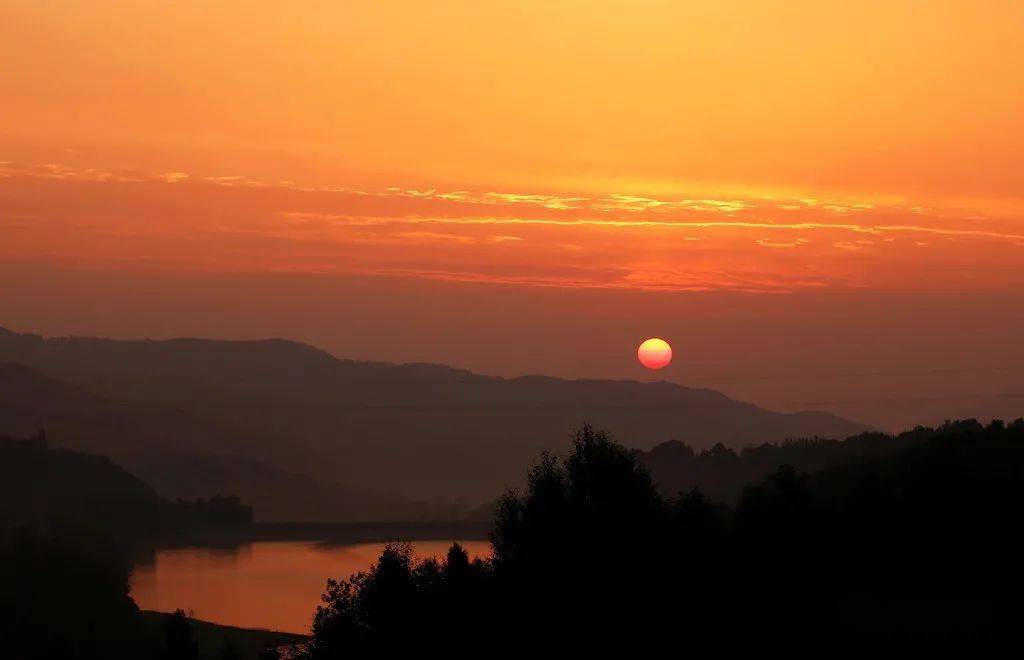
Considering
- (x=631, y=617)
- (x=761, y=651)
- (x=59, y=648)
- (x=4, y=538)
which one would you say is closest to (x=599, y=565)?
(x=631, y=617)

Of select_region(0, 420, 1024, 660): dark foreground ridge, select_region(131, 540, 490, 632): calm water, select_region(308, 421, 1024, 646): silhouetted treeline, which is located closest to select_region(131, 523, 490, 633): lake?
select_region(131, 540, 490, 632): calm water

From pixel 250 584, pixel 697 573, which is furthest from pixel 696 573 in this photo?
pixel 250 584

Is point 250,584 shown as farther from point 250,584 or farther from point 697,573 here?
point 697,573

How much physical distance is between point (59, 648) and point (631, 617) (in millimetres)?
47235

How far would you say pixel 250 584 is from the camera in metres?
162

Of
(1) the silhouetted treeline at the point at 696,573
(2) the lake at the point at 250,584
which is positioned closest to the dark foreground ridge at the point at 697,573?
(1) the silhouetted treeline at the point at 696,573

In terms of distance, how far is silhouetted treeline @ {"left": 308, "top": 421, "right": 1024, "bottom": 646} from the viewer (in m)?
57.6

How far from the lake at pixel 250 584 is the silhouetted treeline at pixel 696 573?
52.8m

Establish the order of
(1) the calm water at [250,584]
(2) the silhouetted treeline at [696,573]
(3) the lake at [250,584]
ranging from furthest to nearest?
(1) the calm water at [250,584] → (3) the lake at [250,584] → (2) the silhouetted treeline at [696,573]

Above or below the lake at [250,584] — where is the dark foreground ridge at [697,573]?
above

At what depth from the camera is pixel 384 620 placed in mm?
64750

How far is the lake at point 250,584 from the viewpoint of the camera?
443 ft

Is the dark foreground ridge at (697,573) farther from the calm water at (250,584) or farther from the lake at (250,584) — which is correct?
the calm water at (250,584)

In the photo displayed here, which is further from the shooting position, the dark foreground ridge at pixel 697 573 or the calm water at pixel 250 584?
the calm water at pixel 250 584
